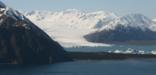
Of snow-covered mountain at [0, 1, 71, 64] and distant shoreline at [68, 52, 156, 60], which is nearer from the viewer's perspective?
snow-covered mountain at [0, 1, 71, 64]

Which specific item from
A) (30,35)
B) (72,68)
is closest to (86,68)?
(72,68)

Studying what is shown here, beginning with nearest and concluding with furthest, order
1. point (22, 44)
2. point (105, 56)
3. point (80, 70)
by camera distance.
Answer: point (80, 70) → point (22, 44) → point (105, 56)

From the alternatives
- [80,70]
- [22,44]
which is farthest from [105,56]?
[80,70]

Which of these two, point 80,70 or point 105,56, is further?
point 105,56

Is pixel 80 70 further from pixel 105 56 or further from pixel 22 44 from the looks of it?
pixel 105 56

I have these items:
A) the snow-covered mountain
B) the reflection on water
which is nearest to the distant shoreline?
the snow-covered mountain

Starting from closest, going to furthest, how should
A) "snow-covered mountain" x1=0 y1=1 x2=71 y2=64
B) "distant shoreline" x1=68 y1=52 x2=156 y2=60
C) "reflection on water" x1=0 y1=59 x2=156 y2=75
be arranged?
1. "reflection on water" x1=0 y1=59 x2=156 y2=75
2. "snow-covered mountain" x1=0 y1=1 x2=71 y2=64
3. "distant shoreline" x1=68 y1=52 x2=156 y2=60

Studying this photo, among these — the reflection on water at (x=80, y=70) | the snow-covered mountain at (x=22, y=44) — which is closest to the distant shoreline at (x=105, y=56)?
the snow-covered mountain at (x=22, y=44)

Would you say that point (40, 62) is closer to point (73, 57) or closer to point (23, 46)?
point (23, 46)

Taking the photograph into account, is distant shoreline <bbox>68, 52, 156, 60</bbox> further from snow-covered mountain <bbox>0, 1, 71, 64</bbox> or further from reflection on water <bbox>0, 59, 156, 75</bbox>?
reflection on water <bbox>0, 59, 156, 75</bbox>

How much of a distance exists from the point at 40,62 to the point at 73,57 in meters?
17.1

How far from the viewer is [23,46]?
407 feet

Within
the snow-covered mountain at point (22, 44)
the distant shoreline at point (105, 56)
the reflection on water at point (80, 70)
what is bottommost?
the reflection on water at point (80, 70)

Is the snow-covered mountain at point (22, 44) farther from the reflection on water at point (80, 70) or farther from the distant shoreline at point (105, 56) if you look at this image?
the distant shoreline at point (105, 56)
